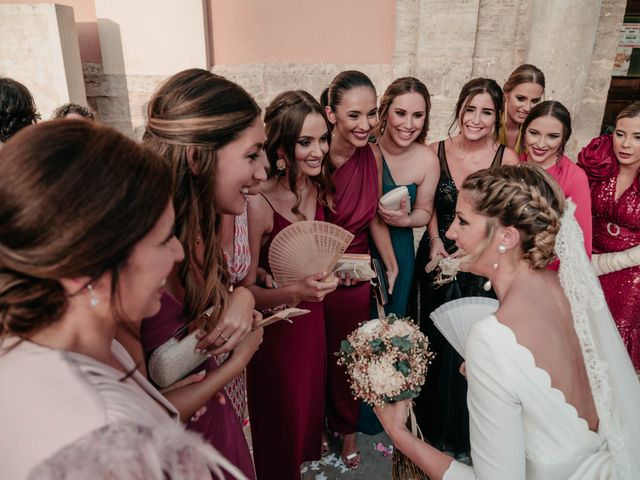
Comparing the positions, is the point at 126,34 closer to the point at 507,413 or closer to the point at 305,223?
the point at 305,223

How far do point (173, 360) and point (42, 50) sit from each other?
4.82 meters

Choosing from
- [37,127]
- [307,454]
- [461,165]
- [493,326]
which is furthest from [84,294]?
[461,165]

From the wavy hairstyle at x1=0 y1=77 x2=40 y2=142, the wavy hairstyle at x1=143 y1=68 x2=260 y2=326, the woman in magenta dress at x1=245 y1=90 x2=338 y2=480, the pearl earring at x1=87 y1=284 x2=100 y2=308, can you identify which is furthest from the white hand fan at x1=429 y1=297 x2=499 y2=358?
the wavy hairstyle at x1=0 y1=77 x2=40 y2=142

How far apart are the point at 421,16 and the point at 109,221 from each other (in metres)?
5.24

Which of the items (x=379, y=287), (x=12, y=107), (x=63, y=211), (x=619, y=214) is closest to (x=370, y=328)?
(x=379, y=287)

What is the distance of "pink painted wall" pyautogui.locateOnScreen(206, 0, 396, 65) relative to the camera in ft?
17.6

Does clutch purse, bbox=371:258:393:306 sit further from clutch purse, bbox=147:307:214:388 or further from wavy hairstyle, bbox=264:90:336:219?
clutch purse, bbox=147:307:214:388

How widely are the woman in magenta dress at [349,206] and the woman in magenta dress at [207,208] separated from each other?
1.30 m

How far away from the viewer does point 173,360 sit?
1.44 metres

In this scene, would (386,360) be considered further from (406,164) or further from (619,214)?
(619,214)

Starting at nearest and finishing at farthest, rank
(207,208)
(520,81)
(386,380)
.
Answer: (207,208), (386,380), (520,81)

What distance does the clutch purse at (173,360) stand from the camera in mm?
1433

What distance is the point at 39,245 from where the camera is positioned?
824 millimetres

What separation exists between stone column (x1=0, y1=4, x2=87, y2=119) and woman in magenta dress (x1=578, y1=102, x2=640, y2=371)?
5.13 m
